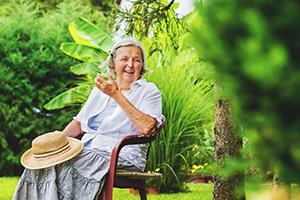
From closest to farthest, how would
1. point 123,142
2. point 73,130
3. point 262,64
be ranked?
point 262,64, point 123,142, point 73,130

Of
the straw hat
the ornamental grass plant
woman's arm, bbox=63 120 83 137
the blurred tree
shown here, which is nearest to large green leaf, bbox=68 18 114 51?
the ornamental grass plant

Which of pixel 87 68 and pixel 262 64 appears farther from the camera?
pixel 87 68

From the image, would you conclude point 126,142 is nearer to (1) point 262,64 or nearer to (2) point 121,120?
(2) point 121,120

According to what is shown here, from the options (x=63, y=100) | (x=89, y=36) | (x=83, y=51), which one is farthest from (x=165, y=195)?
(x=89, y=36)

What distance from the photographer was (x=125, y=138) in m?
4.57

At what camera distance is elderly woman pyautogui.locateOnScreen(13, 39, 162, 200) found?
15.2 ft

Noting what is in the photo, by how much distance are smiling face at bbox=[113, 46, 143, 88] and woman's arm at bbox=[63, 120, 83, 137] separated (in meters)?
0.42

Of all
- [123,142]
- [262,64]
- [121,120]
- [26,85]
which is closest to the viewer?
[262,64]

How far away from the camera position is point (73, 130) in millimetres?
5168

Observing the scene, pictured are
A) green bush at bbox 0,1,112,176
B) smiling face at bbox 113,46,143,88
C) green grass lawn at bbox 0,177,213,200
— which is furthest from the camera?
green bush at bbox 0,1,112,176

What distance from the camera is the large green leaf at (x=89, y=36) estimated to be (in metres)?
9.56

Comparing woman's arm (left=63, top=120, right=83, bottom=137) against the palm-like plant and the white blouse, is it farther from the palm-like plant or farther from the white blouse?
the palm-like plant

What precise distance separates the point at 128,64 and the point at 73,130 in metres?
0.60

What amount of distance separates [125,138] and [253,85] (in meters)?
3.61
